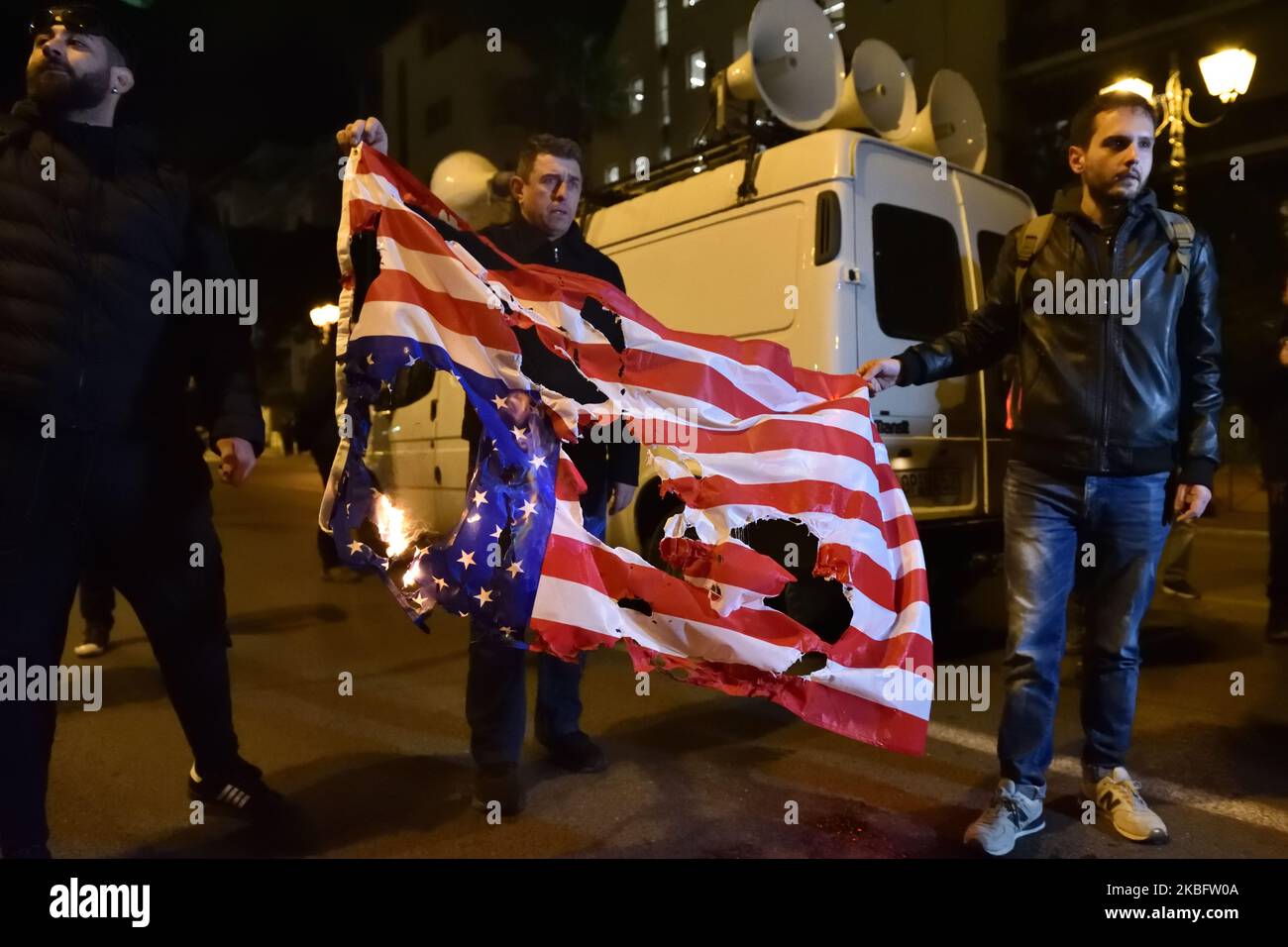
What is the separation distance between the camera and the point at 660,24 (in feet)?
97.0

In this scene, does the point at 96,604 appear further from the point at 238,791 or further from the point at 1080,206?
the point at 1080,206

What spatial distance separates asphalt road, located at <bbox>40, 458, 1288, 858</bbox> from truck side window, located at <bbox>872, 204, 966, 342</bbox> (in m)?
1.91

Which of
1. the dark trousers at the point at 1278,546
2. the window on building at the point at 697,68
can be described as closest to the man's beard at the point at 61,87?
the dark trousers at the point at 1278,546

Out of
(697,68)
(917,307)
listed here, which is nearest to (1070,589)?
(917,307)

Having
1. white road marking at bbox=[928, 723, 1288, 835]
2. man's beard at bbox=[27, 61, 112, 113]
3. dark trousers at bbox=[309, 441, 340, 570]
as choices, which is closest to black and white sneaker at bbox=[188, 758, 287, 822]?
man's beard at bbox=[27, 61, 112, 113]

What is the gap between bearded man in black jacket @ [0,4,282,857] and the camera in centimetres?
260

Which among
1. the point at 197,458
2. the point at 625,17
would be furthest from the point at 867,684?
the point at 625,17

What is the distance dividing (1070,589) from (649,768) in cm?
168

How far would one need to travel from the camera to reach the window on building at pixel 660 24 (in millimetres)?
29344
